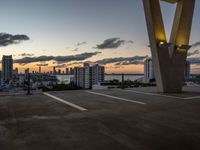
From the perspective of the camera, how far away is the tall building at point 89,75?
47.6 meters

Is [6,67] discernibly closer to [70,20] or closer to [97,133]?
[70,20]

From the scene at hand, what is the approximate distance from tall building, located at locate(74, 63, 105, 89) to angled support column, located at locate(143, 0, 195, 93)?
36.9 metres

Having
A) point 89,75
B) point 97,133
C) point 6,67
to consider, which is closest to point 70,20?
point 97,133

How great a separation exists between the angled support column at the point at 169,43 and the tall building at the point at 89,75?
36949 millimetres

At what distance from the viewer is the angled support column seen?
6.82 meters

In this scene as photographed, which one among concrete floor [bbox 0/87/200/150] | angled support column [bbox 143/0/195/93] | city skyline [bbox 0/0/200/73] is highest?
city skyline [bbox 0/0/200/73]

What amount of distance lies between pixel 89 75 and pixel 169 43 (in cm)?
4495

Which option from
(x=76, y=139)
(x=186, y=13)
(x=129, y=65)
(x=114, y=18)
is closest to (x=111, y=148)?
(x=76, y=139)

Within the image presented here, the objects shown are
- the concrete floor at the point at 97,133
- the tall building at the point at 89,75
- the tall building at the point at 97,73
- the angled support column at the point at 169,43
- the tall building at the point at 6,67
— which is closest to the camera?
the concrete floor at the point at 97,133

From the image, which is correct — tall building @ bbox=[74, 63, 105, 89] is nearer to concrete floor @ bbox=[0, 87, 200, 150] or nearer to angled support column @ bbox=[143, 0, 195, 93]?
angled support column @ bbox=[143, 0, 195, 93]

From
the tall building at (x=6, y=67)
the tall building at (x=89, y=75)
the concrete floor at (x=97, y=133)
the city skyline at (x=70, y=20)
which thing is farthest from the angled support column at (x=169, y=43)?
the tall building at (x=89, y=75)

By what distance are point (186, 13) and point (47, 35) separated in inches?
437

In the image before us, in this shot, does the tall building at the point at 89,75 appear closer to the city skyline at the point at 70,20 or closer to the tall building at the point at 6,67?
the tall building at the point at 6,67

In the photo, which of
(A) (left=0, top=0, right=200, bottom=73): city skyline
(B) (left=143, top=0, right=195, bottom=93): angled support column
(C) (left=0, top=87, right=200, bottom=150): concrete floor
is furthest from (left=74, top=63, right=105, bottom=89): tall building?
(C) (left=0, top=87, right=200, bottom=150): concrete floor
